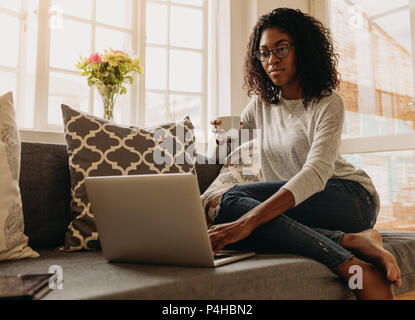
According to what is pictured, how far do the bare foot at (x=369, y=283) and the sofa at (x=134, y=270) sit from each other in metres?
0.03

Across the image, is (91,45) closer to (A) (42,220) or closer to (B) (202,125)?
(B) (202,125)

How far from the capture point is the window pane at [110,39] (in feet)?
8.63

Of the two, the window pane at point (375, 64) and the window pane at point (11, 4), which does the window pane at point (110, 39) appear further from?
the window pane at point (375, 64)

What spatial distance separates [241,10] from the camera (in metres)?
3.10

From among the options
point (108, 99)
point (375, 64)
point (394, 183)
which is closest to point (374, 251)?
point (108, 99)

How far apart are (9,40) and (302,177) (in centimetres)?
207

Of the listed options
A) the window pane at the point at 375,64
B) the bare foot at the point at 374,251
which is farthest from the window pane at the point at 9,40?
the window pane at the point at 375,64

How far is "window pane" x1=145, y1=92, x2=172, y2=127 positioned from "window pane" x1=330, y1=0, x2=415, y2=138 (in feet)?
4.50

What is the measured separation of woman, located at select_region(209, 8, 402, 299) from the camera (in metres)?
1.02

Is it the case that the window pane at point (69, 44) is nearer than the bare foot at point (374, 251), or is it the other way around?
the bare foot at point (374, 251)

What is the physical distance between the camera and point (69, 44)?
2.50 metres

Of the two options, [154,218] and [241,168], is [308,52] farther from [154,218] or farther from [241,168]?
[154,218]
